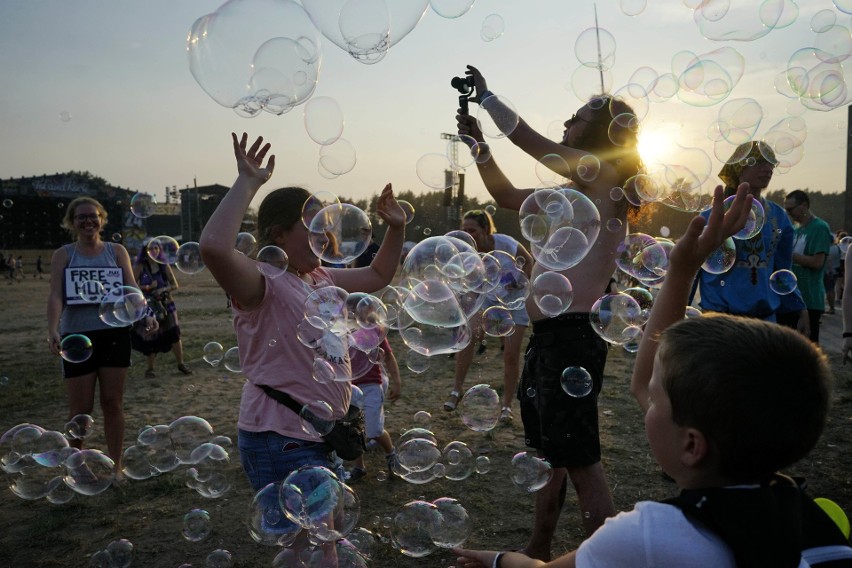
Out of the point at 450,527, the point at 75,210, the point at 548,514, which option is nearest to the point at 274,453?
the point at 450,527

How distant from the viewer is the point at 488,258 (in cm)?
445

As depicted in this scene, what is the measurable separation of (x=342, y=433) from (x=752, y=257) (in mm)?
3002

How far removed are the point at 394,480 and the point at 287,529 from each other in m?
2.16

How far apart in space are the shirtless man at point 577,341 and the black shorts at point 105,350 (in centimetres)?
312

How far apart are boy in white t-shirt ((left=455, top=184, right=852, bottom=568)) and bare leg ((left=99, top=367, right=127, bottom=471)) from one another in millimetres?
4160

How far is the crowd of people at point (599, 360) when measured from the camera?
3.77 feet

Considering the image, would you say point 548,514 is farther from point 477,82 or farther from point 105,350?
point 105,350

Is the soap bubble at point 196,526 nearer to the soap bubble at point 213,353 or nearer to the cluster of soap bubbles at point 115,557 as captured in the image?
the cluster of soap bubbles at point 115,557

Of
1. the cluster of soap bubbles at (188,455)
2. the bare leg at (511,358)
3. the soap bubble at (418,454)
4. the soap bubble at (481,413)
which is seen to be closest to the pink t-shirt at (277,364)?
the soap bubble at (418,454)

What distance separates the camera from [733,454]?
117cm

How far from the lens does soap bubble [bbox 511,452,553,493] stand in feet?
10.2

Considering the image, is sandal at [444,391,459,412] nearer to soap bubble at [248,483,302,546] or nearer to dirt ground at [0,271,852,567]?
dirt ground at [0,271,852,567]

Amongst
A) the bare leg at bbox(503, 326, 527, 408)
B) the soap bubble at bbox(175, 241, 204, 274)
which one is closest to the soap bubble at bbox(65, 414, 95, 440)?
the soap bubble at bbox(175, 241, 204, 274)

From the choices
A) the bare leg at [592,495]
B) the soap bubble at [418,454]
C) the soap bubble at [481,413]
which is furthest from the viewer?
the soap bubble at [481,413]
